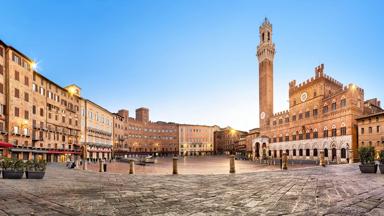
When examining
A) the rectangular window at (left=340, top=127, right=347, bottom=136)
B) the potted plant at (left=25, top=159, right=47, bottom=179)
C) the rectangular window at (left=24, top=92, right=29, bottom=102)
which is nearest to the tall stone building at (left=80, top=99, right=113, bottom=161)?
the rectangular window at (left=24, top=92, right=29, bottom=102)

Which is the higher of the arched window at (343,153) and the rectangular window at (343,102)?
the rectangular window at (343,102)

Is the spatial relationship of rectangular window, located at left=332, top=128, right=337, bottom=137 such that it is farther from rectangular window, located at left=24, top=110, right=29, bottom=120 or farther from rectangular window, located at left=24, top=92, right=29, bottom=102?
rectangular window, located at left=24, top=92, right=29, bottom=102

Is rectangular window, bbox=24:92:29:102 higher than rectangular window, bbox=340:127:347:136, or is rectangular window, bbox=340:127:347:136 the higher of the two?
rectangular window, bbox=24:92:29:102

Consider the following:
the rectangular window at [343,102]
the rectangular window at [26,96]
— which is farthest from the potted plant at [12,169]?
the rectangular window at [343,102]

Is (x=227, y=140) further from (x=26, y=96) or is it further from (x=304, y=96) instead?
(x=26, y=96)

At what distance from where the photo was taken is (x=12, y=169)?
12312mm

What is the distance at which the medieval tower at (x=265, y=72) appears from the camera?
62.8m

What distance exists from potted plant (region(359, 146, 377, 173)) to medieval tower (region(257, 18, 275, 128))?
46.9 m

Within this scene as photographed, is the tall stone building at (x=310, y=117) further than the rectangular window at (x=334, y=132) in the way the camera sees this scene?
No

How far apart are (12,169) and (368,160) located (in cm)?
2116

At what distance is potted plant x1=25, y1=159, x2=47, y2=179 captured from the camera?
12.9 meters

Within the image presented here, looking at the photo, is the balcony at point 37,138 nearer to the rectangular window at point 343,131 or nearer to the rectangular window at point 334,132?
the rectangular window at point 334,132

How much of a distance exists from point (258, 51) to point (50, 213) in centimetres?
6797

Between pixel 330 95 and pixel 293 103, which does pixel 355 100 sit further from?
pixel 293 103
